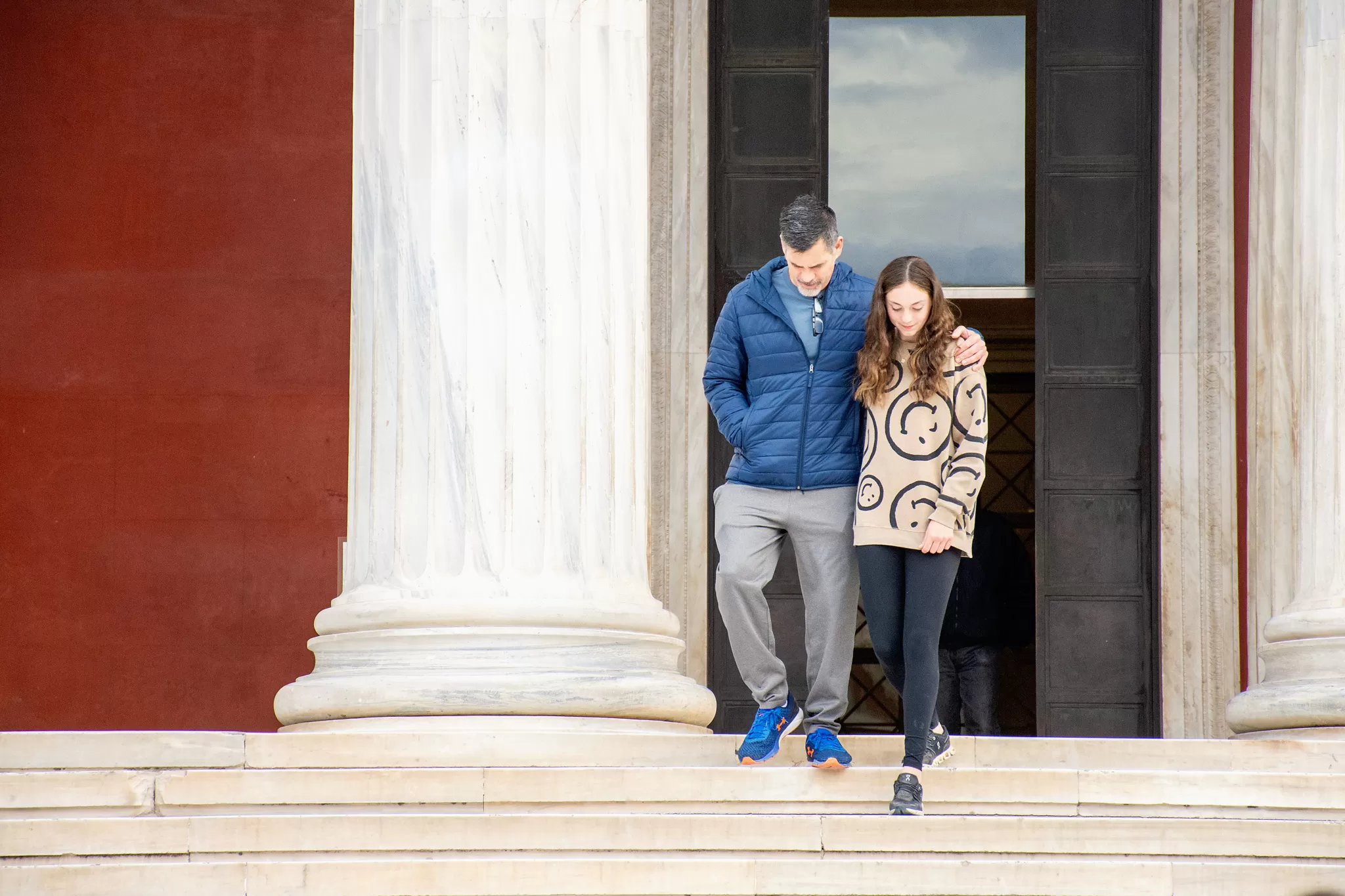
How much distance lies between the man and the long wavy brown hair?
0.17m

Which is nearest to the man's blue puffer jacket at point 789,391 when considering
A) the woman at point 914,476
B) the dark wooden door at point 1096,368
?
the woman at point 914,476

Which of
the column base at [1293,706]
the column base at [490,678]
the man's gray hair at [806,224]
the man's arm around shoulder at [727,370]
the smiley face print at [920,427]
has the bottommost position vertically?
the column base at [1293,706]

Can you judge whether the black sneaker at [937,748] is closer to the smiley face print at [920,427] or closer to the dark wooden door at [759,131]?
the smiley face print at [920,427]

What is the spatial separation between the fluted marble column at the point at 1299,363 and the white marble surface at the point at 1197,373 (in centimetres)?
192

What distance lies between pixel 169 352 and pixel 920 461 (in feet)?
20.7

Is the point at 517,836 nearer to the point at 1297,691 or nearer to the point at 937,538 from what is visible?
the point at 937,538

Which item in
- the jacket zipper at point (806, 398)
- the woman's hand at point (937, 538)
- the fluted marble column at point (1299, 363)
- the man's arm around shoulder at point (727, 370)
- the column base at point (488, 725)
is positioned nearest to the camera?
the woman's hand at point (937, 538)

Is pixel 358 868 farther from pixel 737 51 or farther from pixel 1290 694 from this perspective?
pixel 737 51

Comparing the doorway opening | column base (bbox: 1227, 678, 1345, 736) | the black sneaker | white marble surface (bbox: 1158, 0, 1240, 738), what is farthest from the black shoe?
the doorway opening

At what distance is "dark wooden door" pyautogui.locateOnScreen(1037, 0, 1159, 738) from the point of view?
10992 mm

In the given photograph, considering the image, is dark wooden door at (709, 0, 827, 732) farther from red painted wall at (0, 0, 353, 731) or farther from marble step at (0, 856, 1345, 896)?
marble step at (0, 856, 1345, 896)

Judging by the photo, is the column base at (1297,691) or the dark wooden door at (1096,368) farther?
the dark wooden door at (1096,368)

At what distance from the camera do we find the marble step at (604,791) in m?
6.17

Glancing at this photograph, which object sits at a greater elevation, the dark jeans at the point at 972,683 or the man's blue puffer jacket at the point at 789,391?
the man's blue puffer jacket at the point at 789,391
